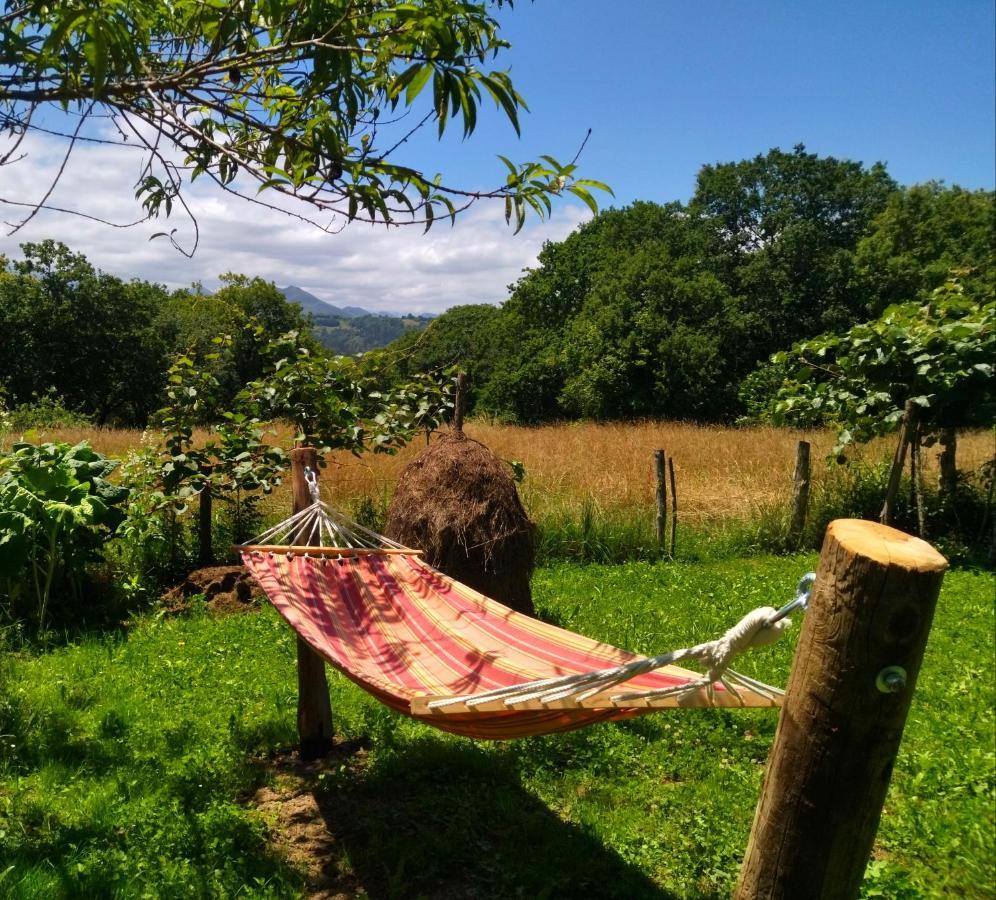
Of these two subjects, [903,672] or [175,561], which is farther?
[175,561]

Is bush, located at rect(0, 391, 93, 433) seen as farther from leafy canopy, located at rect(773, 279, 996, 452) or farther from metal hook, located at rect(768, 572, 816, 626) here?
metal hook, located at rect(768, 572, 816, 626)

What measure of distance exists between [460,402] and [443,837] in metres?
2.41

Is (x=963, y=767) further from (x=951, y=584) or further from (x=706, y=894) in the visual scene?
(x=951, y=584)

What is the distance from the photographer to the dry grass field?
606 centimetres

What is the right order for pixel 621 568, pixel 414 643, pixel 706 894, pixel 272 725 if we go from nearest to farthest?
1. pixel 706 894
2. pixel 414 643
3. pixel 272 725
4. pixel 621 568

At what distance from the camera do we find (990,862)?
2.00 m

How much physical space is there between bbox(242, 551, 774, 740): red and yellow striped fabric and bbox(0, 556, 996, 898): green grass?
552mm

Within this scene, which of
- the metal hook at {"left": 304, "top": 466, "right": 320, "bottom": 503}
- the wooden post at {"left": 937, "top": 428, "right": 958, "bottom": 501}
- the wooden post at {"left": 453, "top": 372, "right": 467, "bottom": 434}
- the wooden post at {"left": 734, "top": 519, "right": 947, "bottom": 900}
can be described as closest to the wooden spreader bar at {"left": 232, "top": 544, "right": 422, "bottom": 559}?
the metal hook at {"left": 304, "top": 466, "right": 320, "bottom": 503}

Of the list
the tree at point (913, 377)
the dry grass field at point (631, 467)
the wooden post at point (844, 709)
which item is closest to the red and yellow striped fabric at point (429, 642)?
the wooden post at point (844, 709)

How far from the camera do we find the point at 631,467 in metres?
7.39

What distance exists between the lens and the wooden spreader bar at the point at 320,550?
2797 mm

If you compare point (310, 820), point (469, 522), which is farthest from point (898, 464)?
point (310, 820)

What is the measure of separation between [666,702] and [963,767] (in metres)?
1.76

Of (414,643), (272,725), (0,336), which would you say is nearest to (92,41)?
(414,643)
